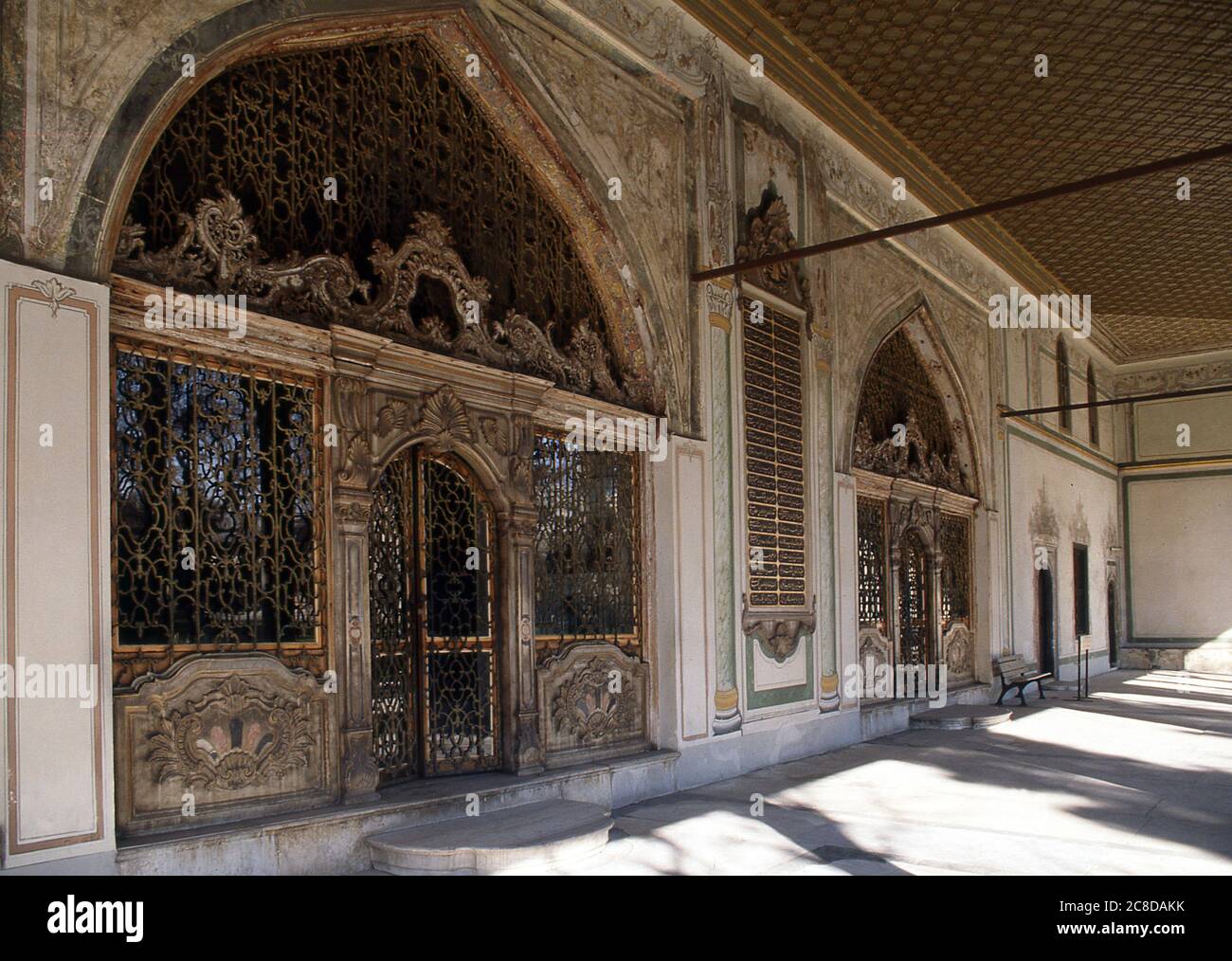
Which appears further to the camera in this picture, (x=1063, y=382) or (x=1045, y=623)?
(x=1063, y=382)

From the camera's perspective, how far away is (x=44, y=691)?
355 cm

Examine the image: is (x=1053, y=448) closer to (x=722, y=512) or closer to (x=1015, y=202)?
(x=722, y=512)

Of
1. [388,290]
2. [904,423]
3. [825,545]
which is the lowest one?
[825,545]

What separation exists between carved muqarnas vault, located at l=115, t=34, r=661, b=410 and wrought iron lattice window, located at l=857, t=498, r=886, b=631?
399cm

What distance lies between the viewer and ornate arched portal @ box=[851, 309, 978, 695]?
10031 mm

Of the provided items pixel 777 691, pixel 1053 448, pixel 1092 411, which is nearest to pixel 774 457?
pixel 777 691

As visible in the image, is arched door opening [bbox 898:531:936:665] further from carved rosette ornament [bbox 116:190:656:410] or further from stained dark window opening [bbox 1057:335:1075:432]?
stained dark window opening [bbox 1057:335:1075:432]

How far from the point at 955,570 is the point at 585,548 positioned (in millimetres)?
7015

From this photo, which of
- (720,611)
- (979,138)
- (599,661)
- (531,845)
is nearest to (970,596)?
(979,138)

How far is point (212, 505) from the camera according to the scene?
14.3 ft

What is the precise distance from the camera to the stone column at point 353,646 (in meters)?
4.75

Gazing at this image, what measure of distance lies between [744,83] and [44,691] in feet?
20.7

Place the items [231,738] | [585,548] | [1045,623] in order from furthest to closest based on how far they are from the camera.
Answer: [1045,623] < [585,548] < [231,738]

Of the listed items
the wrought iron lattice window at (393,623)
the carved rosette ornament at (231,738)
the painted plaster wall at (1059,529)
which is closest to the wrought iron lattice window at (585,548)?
the wrought iron lattice window at (393,623)
